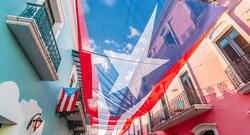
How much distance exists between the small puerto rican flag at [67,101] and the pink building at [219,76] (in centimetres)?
351

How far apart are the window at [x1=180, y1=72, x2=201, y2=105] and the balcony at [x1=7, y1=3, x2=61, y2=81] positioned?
6.58 metres

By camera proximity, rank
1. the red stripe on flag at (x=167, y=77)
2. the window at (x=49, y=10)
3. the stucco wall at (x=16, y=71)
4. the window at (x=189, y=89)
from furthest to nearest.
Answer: the window at (x=189, y=89)
the window at (x=49, y=10)
the red stripe on flag at (x=167, y=77)
the stucco wall at (x=16, y=71)

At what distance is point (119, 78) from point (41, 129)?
2.77 meters

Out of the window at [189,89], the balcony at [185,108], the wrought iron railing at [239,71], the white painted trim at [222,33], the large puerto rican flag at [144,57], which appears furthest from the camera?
the window at [189,89]

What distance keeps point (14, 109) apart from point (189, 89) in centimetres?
744

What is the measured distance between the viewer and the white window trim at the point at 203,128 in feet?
16.6

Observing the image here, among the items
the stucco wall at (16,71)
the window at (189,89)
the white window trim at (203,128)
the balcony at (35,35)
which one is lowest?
the white window trim at (203,128)

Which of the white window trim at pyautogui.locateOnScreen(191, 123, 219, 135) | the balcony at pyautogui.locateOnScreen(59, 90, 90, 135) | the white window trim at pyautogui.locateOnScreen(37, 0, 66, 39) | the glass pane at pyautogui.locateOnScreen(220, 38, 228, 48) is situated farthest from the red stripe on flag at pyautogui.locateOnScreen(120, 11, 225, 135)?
the white window trim at pyautogui.locateOnScreen(191, 123, 219, 135)

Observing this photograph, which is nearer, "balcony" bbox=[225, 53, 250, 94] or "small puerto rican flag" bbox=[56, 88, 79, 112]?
"balcony" bbox=[225, 53, 250, 94]

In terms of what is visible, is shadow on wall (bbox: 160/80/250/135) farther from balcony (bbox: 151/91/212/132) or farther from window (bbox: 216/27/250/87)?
window (bbox: 216/27/250/87)

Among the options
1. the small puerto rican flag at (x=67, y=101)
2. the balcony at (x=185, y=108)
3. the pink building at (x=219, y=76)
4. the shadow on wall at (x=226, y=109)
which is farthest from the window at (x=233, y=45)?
the small puerto rican flag at (x=67, y=101)

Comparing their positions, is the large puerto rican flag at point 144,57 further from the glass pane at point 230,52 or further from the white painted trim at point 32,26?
the glass pane at point 230,52

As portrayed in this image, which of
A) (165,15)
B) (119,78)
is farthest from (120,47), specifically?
(165,15)

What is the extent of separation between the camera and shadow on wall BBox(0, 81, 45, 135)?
1940 mm
